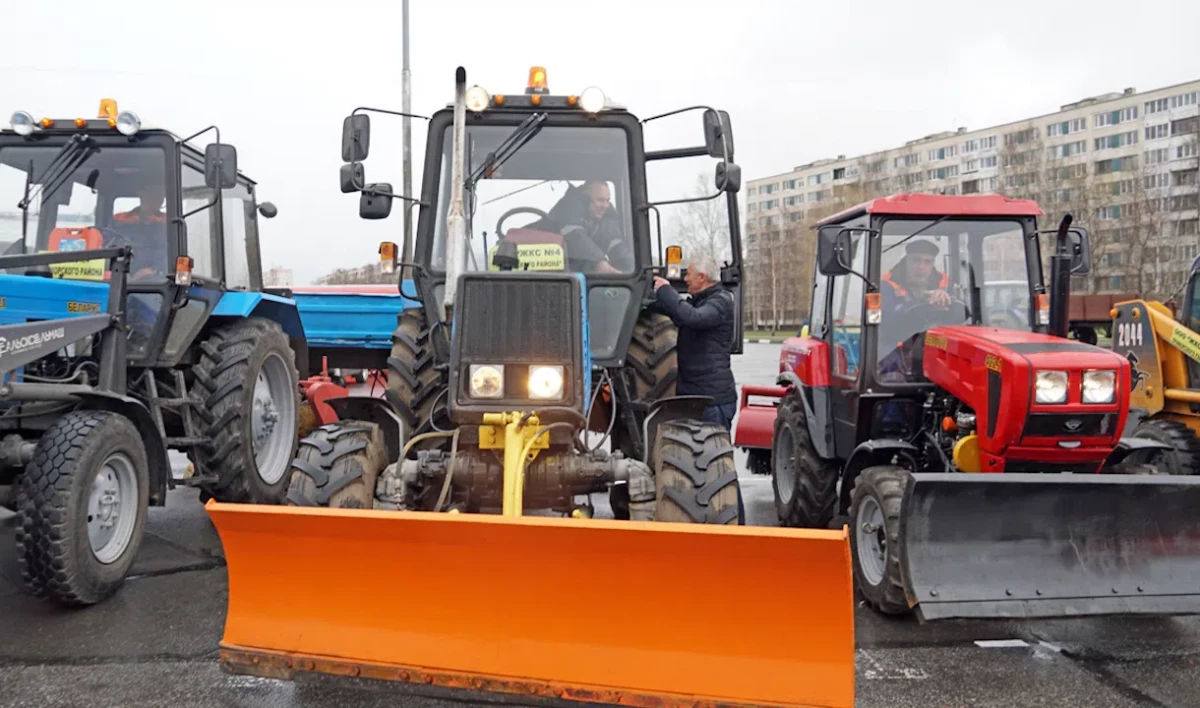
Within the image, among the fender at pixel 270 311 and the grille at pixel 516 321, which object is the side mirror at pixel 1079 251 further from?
the fender at pixel 270 311

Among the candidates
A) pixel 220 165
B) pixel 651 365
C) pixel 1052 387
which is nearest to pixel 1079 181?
pixel 1052 387

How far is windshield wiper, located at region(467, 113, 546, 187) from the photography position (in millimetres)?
4395

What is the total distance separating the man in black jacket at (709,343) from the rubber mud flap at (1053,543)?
57.6 inches

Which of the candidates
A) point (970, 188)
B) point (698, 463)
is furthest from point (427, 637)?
point (970, 188)

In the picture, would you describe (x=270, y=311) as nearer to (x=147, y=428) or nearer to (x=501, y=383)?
(x=147, y=428)

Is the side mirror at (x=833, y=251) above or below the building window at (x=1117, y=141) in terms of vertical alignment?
below

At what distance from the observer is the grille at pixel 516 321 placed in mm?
3611

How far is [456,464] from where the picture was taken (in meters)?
3.76

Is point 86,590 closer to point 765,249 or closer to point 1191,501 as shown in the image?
point 1191,501

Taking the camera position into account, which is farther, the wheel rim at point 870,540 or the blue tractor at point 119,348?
the wheel rim at point 870,540

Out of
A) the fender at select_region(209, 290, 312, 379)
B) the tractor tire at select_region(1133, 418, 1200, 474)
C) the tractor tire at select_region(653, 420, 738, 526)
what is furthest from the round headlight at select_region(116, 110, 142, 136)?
the tractor tire at select_region(1133, 418, 1200, 474)

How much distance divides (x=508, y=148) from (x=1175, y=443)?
4.65 metres

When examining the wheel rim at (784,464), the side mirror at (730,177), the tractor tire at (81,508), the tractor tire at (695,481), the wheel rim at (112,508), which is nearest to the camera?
the tractor tire at (695,481)

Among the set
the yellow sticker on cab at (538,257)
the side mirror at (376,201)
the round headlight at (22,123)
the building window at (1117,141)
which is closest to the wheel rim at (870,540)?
the yellow sticker on cab at (538,257)
